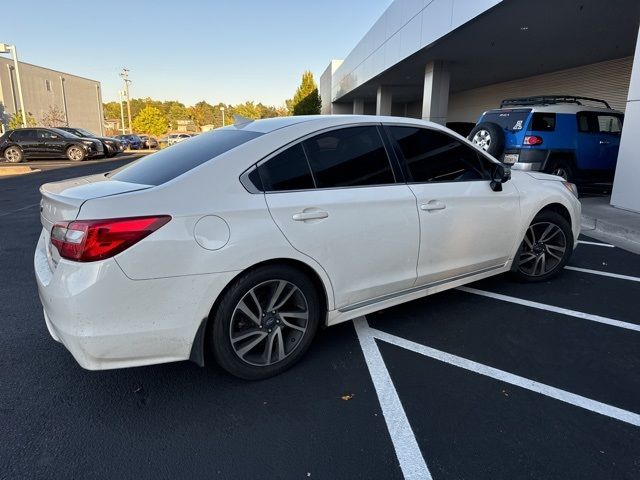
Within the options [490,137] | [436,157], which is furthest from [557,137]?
[436,157]

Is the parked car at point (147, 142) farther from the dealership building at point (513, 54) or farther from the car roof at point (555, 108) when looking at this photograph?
the car roof at point (555, 108)

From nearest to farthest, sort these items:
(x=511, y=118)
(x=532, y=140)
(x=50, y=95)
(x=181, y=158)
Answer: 1. (x=181, y=158)
2. (x=532, y=140)
3. (x=511, y=118)
4. (x=50, y=95)

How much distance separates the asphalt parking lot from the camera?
215 centimetres

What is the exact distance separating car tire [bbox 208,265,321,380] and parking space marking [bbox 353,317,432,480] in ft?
1.66

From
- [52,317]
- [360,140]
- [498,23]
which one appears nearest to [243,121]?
[360,140]

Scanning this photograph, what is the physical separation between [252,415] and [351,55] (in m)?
32.9

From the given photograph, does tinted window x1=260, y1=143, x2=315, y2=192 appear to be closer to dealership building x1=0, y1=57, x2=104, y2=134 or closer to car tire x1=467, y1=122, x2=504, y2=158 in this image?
car tire x1=467, y1=122, x2=504, y2=158

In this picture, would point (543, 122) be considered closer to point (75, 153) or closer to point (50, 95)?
point (75, 153)

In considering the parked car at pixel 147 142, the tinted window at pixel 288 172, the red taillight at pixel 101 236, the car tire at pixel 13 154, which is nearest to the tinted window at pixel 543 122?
the tinted window at pixel 288 172

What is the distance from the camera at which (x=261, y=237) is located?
259 centimetres

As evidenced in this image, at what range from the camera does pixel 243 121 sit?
360cm

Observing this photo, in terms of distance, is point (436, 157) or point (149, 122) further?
point (149, 122)

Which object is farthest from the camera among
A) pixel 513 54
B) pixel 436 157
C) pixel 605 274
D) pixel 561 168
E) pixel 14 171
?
pixel 513 54

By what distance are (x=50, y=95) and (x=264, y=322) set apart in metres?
50.0
